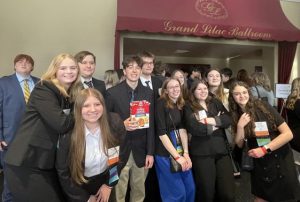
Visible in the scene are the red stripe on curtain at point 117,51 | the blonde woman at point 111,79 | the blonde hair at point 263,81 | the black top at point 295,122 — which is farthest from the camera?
the red stripe on curtain at point 117,51

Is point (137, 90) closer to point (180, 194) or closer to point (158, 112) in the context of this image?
point (158, 112)

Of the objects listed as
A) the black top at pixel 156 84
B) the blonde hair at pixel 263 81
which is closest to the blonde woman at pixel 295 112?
the blonde hair at pixel 263 81

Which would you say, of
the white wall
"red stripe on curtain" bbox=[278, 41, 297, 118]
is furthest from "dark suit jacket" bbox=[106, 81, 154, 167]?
"red stripe on curtain" bbox=[278, 41, 297, 118]

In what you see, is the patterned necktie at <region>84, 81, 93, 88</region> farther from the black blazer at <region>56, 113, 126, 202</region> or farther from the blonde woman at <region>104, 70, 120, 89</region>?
the blonde woman at <region>104, 70, 120, 89</region>

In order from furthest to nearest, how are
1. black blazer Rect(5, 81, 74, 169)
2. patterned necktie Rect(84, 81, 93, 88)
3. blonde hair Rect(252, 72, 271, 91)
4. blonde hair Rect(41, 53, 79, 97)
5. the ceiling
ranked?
1. the ceiling
2. blonde hair Rect(252, 72, 271, 91)
3. patterned necktie Rect(84, 81, 93, 88)
4. blonde hair Rect(41, 53, 79, 97)
5. black blazer Rect(5, 81, 74, 169)

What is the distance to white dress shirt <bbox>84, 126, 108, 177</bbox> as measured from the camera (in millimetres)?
1815

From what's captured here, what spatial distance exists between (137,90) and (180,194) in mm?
1016

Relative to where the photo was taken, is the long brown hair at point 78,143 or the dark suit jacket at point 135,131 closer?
the long brown hair at point 78,143

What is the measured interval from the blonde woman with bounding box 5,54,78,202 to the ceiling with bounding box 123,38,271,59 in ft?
12.7

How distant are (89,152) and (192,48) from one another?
4908mm

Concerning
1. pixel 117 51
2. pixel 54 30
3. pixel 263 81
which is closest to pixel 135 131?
pixel 263 81

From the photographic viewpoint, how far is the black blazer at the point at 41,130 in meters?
1.67

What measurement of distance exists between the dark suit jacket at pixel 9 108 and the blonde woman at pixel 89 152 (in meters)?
1.51

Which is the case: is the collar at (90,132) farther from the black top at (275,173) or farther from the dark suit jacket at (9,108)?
the dark suit jacket at (9,108)
